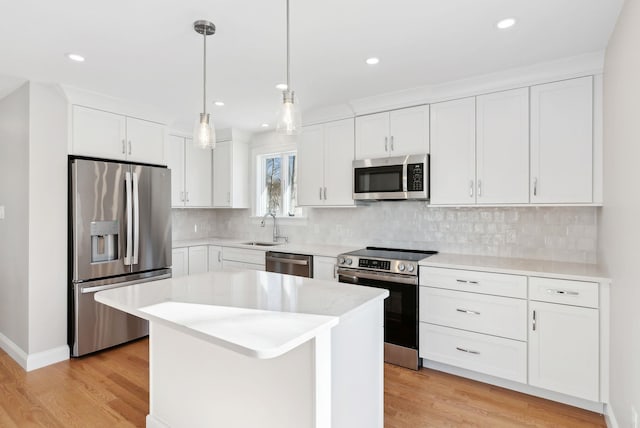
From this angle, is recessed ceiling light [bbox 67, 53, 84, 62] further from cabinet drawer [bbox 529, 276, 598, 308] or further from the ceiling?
cabinet drawer [bbox 529, 276, 598, 308]

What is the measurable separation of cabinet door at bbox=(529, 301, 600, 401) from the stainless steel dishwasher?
197cm

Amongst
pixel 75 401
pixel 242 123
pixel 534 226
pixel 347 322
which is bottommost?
pixel 75 401

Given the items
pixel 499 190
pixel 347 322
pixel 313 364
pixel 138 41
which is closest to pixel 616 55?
pixel 499 190

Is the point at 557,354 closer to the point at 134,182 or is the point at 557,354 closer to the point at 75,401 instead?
the point at 75,401

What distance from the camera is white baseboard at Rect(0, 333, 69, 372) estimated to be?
295 centimetres

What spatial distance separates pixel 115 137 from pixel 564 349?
13.7 ft

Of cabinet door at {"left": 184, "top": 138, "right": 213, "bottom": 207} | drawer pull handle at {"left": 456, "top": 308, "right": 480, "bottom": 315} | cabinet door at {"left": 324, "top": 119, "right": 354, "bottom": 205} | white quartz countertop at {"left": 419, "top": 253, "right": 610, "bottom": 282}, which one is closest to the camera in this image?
white quartz countertop at {"left": 419, "top": 253, "right": 610, "bottom": 282}

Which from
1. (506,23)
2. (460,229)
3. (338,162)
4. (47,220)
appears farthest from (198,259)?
(506,23)

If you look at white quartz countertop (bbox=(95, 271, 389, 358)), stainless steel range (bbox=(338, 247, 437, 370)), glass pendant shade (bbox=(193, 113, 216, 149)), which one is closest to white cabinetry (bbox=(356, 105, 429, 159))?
stainless steel range (bbox=(338, 247, 437, 370))

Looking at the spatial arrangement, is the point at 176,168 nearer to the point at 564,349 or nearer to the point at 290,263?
the point at 290,263

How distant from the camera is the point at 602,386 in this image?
2250mm

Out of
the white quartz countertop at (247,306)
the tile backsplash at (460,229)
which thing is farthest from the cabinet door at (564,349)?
the white quartz countertop at (247,306)

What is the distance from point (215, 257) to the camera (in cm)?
455

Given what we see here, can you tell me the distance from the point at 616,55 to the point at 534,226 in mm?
1410
